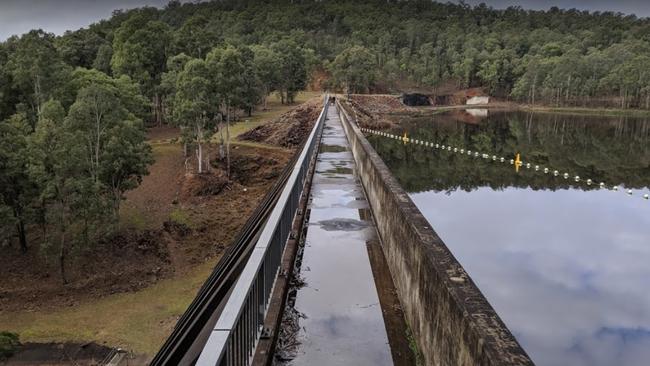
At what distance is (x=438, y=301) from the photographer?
5.61m

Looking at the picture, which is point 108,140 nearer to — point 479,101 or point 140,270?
point 140,270

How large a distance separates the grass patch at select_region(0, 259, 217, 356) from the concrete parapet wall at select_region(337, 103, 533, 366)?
43.1 ft

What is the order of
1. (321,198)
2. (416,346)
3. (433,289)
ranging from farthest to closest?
(321,198) → (416,346) → (433,289)

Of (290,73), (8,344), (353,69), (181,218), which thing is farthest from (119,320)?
(353,69)

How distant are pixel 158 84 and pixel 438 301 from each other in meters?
54.3

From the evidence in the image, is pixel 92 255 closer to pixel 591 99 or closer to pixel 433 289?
pixel 433 289

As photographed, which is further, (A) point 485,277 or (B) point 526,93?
(B) point 526,93

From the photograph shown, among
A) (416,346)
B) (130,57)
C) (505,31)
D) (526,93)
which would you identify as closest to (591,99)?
(526,93)

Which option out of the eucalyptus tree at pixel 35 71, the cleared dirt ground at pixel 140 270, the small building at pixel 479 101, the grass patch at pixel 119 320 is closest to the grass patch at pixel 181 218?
the cleared dirt ground at pixel 140 270

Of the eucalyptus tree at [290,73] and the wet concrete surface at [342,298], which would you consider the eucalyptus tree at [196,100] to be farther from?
the eucalyptus tree at [290,73]

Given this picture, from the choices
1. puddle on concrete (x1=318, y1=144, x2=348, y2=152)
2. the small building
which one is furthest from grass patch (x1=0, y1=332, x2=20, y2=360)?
the small building

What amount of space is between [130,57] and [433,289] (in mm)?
51957

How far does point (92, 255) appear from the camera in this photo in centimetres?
2631

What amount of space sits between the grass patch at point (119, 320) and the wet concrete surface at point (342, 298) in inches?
390
